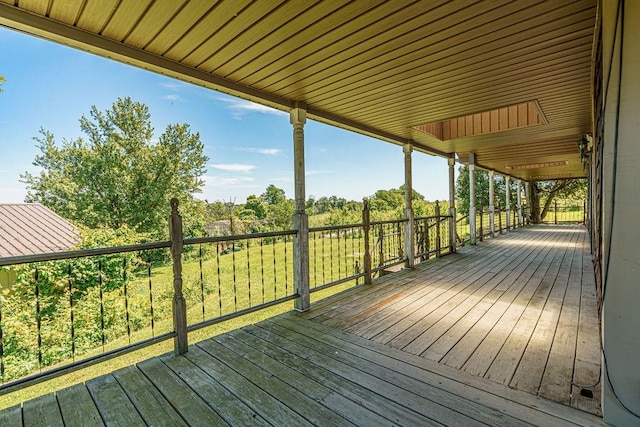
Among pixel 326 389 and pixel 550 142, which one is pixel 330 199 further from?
pixel 326 389

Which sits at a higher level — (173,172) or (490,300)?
(173,172)

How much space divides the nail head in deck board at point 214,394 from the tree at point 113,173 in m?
16.7

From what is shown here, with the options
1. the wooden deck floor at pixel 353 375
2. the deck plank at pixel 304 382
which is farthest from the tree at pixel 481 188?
the deck plank at pixel 304 382

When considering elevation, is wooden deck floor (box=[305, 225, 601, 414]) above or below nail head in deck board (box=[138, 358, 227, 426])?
below

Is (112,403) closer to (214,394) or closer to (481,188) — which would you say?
(214,394)

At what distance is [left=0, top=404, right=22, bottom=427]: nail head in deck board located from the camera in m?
1.55

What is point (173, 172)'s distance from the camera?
1892 cm

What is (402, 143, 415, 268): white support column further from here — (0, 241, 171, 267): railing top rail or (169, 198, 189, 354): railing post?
(0, 241, 171, 267): railing top rail

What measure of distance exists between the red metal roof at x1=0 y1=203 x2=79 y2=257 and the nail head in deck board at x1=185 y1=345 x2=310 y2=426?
7.86 metres

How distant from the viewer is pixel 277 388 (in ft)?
6.00

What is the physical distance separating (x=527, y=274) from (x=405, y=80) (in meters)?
3.80

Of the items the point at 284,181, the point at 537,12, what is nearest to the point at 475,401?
the point at 537,12

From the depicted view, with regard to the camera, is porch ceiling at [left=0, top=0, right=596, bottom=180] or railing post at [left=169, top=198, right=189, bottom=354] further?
railing post at [left=169, top=198, right=189, bottom=354]

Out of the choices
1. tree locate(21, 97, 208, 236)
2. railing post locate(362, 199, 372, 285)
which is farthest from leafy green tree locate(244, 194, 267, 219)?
railing post locate(362, 199, 372, 285)
